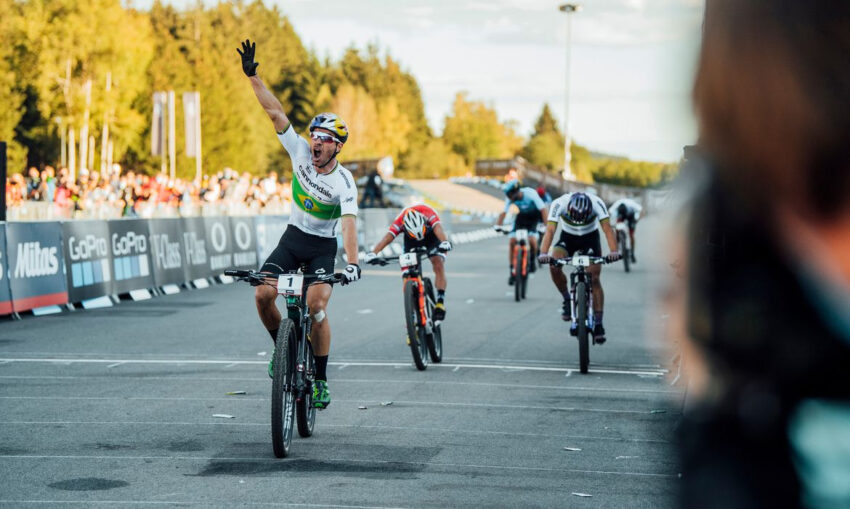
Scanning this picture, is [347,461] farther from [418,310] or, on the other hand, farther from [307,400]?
[418,310]

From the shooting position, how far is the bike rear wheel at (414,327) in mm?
11188

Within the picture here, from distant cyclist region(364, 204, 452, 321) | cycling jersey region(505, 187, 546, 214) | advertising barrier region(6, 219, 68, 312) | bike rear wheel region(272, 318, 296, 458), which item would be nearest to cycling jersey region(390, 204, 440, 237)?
distant cyclist region(364, 204, 452, 321)

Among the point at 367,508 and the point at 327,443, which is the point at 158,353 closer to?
the point at 327,443

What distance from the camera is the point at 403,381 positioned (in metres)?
10.7

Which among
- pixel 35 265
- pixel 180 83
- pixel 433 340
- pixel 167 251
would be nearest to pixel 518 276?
pixel 167 251

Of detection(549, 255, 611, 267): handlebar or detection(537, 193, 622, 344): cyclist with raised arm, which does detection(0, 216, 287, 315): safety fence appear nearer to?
detection(537, 193, 622, 344): cyclist with raised arm

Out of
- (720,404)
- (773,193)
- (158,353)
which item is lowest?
(158,353)

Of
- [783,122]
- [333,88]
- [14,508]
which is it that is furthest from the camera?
[333,88]

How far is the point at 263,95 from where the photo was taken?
26.0 ft

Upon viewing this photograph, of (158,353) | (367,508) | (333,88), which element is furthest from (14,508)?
(333,88)

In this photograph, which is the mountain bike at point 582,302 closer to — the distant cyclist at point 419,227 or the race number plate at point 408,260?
the distant cyclist at point 419,227

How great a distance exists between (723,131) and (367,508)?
15.6ft

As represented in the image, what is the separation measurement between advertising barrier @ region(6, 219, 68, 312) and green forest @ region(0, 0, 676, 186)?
25.5 ft

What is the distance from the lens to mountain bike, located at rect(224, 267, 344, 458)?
6855 millimetres
